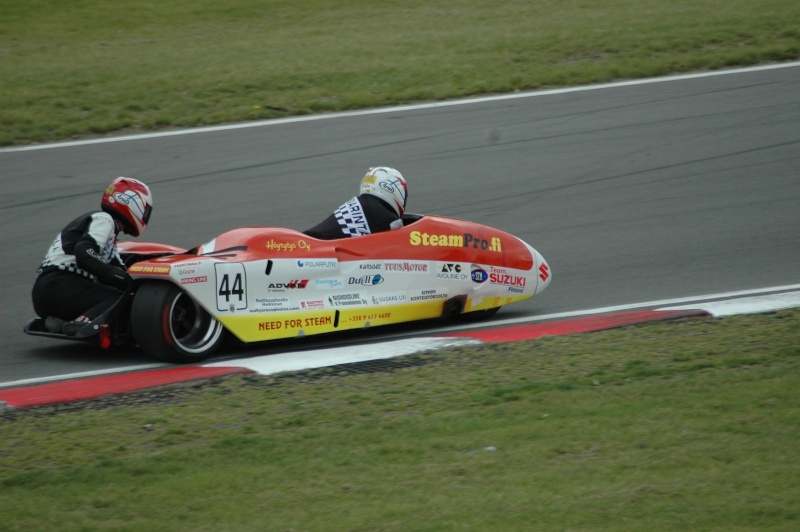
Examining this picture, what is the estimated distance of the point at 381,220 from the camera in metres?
7.89

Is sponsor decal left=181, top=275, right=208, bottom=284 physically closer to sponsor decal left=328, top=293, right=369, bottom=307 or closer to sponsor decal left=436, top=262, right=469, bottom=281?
sponsor decal left=328, top=293, right=369, bottom=307

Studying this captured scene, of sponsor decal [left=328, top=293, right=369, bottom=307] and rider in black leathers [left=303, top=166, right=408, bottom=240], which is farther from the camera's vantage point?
rider in black leathers [left=303, top=166, right=408, bottom=240]

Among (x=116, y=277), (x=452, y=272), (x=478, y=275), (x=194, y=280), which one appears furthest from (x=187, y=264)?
(x=478, y=275)

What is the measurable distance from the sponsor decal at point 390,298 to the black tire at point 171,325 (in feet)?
3.69

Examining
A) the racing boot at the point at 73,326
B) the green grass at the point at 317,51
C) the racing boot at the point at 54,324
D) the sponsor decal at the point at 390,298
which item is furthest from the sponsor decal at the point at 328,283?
the green grass at the point at 317,51

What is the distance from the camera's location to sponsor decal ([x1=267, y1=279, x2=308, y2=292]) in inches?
288

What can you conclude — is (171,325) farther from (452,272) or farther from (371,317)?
(452,272)

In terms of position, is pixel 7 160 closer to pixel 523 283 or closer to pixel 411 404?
pixel 523 283

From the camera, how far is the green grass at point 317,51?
13.9 meters

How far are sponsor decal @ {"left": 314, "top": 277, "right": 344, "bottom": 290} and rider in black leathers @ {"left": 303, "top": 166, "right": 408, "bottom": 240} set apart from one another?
0.40 m

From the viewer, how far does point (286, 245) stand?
7.43m

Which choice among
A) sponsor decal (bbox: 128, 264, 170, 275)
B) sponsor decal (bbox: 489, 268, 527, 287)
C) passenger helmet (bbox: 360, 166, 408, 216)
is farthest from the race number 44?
sponsor decal (bbox: 489, 268, 527, 287)

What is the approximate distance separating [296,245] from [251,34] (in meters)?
11.3

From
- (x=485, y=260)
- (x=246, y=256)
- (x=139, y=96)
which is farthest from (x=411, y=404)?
(x=139, y=96)
